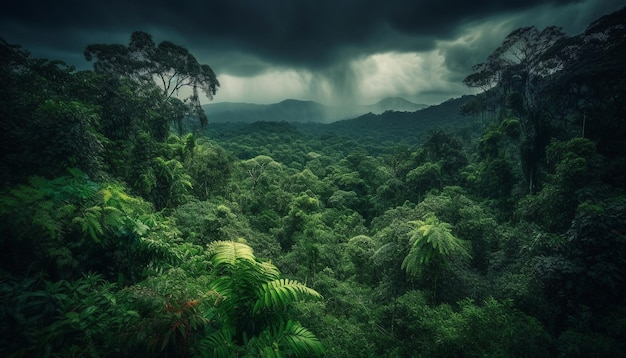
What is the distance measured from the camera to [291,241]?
50.2 ft

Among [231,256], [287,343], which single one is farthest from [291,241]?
[287,343]

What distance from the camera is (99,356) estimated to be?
235cm

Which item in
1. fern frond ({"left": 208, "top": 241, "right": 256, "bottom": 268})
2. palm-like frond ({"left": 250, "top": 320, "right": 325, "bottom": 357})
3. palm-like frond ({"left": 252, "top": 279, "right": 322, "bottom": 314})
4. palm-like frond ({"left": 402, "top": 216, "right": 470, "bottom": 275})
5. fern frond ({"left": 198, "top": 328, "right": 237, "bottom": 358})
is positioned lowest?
palm-like frond ({"left": 402, "top": 216, "right": 470, "bottom": 275})

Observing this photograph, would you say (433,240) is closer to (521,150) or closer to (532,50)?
(521,150)

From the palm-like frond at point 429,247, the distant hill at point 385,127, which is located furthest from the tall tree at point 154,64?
the distant hill at point 385,127

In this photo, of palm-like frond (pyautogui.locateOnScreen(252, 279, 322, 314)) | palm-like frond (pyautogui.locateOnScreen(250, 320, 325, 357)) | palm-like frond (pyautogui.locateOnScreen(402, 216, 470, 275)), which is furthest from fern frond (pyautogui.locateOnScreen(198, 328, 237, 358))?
palm-like frond (pyautogui.locateOnScreen(402, 216, 470, 275))

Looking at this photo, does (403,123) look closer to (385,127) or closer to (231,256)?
(385,127)

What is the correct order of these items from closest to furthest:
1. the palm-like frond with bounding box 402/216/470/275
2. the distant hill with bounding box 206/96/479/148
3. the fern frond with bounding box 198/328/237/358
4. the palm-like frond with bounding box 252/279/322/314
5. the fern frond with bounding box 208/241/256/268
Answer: the fern frond with bounding box 198/328/237/358, the palm-like frond with bounding box 252/279/322/314, the fern frond with bounding box 208/241/256/268, the palm-like frond with bounding box 402/216/470/275, the distant hill with bounding box 206/96/479/148

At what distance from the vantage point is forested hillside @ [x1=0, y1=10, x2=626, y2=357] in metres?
2.90

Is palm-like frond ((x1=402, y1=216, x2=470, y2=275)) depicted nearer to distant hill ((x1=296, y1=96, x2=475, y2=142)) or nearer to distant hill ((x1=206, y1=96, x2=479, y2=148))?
distant hill ((x1=206, y1=96, x2=479, y2=148))

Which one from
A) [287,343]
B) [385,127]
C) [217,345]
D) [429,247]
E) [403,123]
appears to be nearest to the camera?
[217,345]

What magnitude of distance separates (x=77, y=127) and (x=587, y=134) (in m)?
19.2

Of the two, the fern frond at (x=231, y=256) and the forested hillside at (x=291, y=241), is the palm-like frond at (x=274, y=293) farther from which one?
the fern frond at (x=231, y=256)

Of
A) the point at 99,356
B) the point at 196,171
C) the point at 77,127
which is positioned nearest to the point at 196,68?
the point at 196,171
